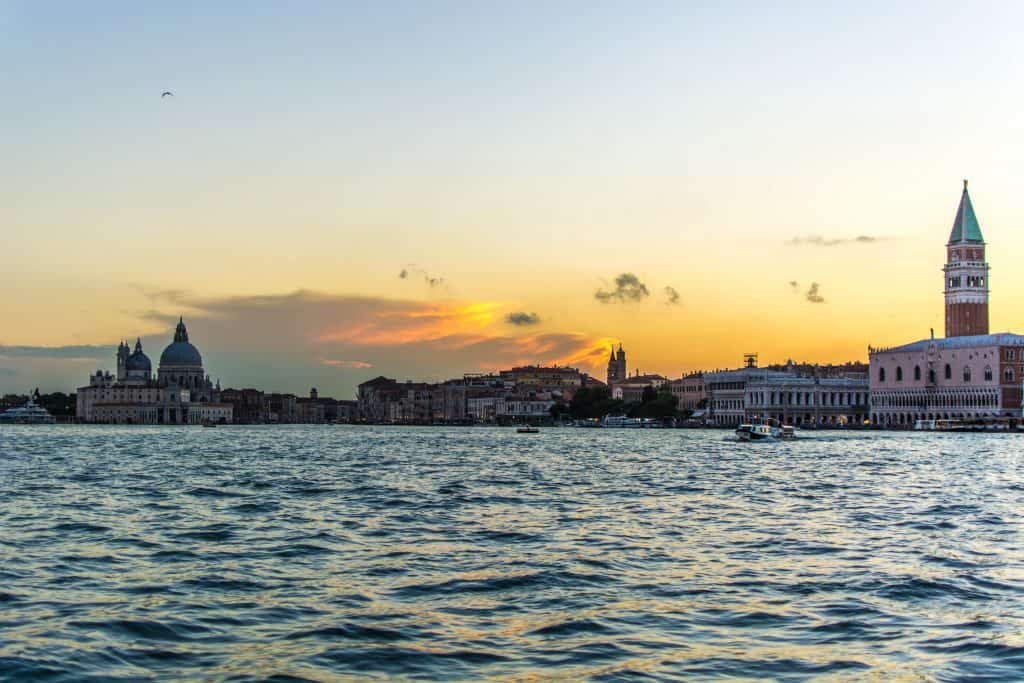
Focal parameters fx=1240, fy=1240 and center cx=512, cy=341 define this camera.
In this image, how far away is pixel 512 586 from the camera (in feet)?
41.3

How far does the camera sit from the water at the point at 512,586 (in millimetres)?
9359

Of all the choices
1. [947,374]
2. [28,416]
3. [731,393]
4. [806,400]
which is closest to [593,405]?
[731,393]

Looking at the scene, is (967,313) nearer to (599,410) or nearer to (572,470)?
(599,410)

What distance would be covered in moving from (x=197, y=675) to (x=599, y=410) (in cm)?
14371

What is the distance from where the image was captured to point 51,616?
10977mm

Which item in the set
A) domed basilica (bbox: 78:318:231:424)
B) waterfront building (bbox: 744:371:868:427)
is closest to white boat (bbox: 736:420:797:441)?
waterfront building (bbox: 744:371:868:427)

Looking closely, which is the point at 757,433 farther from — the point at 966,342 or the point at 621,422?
the point at 621,422

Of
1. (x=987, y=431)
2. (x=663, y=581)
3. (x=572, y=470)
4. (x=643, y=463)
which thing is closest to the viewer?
(x=663, y=581)

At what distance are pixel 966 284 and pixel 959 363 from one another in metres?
15.2

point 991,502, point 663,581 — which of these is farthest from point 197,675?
point 991,502

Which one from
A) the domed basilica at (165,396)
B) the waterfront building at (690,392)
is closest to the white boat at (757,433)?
the waterfront building at (690,392)

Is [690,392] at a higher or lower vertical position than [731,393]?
higher

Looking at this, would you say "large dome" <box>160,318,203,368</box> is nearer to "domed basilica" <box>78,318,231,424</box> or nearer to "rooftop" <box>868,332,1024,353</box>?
"domed basilica" <box>78,318,231,424</box>

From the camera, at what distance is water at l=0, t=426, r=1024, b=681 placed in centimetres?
936
